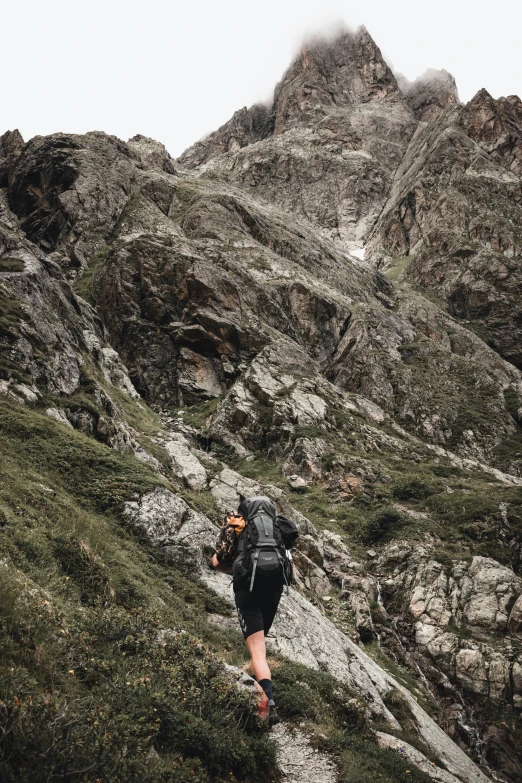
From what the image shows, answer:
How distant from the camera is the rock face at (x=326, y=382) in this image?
45.4 feet

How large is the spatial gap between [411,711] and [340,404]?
25.0 meters

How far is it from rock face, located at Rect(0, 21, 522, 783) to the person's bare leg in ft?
3.09

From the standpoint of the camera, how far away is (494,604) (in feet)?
53.0

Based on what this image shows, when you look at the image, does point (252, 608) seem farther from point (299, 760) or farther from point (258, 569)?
point (299, 760)

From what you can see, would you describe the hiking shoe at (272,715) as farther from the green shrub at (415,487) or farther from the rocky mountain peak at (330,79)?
the rocky mountain peak at (330,79)

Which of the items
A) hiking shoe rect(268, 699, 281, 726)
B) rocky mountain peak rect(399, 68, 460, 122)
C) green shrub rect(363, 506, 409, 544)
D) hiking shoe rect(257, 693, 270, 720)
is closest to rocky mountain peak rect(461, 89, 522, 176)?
rocky mountain peak rect(399, 68, 460, 122)

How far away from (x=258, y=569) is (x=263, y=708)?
4.77 feet

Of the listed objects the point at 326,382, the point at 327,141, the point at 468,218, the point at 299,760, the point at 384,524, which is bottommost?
the point at 384,524

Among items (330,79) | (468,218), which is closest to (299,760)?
(468,218)

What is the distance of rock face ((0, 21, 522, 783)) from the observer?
45.4 feet

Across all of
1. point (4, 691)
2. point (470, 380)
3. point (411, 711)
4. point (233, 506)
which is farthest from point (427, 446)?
point (4, 691)

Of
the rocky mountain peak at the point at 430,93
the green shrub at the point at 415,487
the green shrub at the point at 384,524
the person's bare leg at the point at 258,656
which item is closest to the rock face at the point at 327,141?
the rocky mountain peak at the point at 430,93

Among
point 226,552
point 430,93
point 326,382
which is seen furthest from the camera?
point 430,93

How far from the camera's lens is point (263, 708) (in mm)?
5105
